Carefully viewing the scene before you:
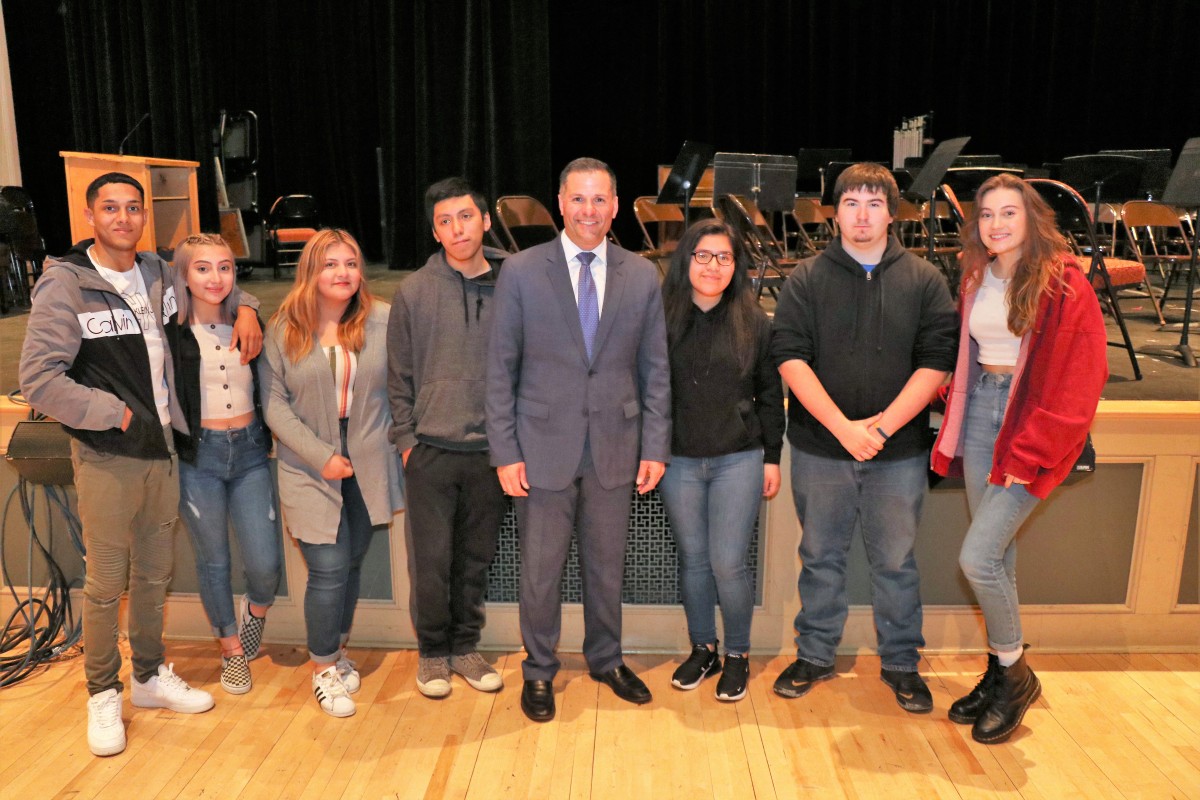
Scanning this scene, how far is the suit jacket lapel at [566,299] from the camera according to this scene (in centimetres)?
262

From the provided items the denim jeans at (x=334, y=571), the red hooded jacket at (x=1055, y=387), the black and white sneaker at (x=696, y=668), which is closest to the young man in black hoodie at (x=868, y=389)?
the red hooded jacket at (x=1055, y=387)

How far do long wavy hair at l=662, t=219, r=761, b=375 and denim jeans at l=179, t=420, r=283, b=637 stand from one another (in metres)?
1.25

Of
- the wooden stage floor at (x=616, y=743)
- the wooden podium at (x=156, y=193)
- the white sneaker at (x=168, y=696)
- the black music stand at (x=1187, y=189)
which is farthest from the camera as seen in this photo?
the wooden podium at (x=156, y=193)

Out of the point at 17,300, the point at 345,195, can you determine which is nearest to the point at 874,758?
the point at 17,300

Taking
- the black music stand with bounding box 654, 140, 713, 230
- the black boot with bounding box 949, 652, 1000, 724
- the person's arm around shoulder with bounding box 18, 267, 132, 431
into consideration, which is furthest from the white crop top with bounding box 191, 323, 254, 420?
the black music stand with bounding box 654, 140, 713, 230

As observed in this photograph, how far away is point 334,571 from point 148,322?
859 millimetres

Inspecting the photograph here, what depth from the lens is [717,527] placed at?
2828 millimetres

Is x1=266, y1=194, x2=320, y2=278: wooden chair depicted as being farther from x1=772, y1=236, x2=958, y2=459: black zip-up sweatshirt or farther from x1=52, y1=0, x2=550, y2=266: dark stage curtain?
x1=772, y1=236, x2=958, y2=459: black zip-up sweatshirt

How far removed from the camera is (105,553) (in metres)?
2.61

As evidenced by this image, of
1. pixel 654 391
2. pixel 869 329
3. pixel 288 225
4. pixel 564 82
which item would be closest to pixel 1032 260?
pixel 869 329

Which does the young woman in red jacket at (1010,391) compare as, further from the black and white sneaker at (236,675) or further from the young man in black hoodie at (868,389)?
the black and white sneaker at (236,675)

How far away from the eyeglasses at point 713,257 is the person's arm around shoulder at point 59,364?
157 cm

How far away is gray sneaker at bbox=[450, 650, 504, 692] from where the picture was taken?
299 cm

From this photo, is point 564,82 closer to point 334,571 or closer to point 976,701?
point 334,571
